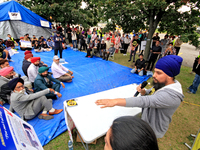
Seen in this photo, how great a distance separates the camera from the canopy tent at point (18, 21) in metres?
10.2

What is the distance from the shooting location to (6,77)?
10.3ft

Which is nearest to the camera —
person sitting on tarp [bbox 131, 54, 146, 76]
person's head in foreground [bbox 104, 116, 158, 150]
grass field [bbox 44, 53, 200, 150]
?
person's head in foreground [bbox 104, 116, 158, 150]

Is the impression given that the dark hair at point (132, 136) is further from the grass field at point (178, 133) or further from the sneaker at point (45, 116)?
the sneaker at point (45, 116)

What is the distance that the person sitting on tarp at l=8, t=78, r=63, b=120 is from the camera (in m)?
2.20

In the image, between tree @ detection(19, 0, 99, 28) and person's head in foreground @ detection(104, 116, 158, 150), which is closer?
person's head in foreground @ detection(104, 116, 158, 150)

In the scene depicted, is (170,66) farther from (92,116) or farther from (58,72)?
(58,72)

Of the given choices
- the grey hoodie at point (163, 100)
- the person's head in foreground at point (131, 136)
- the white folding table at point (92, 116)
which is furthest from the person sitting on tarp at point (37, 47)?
the person's head in foreground at point (131, 136)

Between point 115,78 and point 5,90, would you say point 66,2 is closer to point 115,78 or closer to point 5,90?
point 115,78

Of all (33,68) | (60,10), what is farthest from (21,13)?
(33,68)

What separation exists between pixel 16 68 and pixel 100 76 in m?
5.01

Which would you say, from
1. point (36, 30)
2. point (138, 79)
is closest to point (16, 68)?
point (138, 79)

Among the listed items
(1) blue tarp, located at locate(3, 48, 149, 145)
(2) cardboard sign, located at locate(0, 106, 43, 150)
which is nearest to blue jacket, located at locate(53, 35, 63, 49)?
(1) blue tarp, located at locate(3, 48, 149, 145)

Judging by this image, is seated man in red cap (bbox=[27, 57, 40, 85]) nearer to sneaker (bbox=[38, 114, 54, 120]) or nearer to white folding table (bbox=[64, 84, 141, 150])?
sneaker (bbox=[38, 114, 54, 120])

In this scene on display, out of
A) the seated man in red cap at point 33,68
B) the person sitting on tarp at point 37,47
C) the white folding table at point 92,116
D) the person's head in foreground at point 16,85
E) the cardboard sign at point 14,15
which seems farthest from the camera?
the cardboard sign at point 14,15
